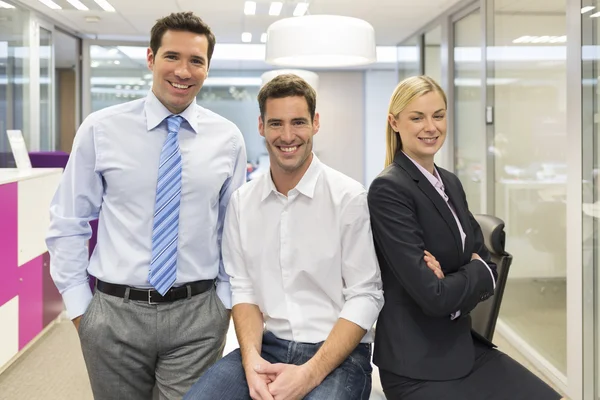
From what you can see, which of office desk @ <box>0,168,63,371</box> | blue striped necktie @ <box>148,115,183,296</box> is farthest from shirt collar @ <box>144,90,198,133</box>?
office desk @ <box>0,168,63,371</box>

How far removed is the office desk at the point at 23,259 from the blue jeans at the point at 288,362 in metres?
2.30

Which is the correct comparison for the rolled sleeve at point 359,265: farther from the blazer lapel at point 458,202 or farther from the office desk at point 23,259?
the office desk at point 23,259

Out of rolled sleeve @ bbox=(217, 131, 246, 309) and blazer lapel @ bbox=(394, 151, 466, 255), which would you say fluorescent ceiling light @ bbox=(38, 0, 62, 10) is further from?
blazer lapel @ bbox=(394, 151, 466, 255)

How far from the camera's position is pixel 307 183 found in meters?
1.87

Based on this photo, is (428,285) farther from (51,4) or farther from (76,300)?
(51,4)

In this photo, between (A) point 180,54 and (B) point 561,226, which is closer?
(A) point 180,54

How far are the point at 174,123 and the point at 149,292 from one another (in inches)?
19.8

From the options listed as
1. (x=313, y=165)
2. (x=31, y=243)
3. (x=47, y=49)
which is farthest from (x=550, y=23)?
(x=47, y=49)

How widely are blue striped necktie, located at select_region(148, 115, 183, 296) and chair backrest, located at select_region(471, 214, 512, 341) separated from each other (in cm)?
109

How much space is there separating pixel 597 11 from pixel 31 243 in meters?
3.57

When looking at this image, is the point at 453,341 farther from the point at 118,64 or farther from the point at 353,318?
the point at 118,64

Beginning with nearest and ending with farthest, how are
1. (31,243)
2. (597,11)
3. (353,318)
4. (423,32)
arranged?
(353,318)
(597,11)
(31,243)
(423,32)

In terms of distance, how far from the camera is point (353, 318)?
1.75m

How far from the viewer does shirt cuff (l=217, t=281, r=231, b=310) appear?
1959 mm
